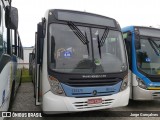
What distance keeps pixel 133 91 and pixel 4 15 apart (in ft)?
15.9

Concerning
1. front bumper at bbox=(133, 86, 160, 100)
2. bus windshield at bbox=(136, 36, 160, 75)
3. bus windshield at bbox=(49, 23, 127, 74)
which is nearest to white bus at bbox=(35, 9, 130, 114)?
bus windshield at bbox=(49, 23, 127, 74)

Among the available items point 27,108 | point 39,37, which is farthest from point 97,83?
point 27,108

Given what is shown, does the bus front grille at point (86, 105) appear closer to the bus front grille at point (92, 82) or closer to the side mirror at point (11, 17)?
the bus front grille at point (92, 82)

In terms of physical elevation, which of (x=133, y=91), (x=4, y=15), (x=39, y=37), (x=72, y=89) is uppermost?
(x=4, y=15)

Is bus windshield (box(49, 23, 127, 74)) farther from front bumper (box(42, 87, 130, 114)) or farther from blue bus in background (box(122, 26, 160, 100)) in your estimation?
blue bus in background (box(122, 26, 160, 100))

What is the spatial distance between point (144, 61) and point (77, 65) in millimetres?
3153

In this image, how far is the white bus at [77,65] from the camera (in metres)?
5.15

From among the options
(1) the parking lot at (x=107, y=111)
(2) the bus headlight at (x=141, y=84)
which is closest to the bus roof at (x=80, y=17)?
(2) the bus headlight at (x=141, y=84)

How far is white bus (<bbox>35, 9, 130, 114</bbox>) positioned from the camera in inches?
203

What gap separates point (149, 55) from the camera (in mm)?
7691

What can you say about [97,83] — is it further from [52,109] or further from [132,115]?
[132,115]

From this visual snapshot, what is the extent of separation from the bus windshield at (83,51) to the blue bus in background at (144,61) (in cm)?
152

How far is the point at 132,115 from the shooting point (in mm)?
6727

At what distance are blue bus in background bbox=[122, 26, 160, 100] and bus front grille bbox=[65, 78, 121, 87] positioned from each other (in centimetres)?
181
